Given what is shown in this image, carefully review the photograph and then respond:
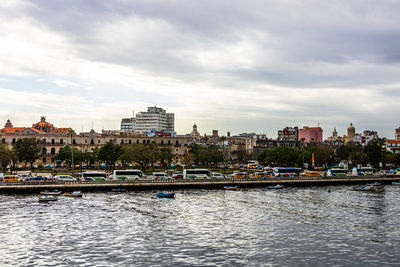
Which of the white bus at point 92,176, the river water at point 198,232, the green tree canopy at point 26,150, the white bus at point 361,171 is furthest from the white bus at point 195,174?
the green tree canopy at point 26,150

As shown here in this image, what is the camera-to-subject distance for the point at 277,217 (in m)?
70.6

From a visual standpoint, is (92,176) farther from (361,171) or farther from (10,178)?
(361,171)

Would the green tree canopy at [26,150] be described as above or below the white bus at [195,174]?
above

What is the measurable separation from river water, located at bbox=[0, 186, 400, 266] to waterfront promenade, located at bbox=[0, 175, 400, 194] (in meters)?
11.4

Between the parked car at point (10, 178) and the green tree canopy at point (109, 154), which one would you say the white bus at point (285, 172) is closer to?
the green tree canopy at point (109, 154)

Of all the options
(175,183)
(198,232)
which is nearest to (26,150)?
(175,183)

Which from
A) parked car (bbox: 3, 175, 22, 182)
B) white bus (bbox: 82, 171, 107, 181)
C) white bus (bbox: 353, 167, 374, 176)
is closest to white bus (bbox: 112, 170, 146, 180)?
white bus (bbox: 82, 171, 107, 181)

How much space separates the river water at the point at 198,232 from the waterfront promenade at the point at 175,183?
37.3 feet

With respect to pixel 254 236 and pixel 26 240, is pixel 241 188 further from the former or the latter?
pixel 26 240

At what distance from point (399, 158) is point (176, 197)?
447 feet

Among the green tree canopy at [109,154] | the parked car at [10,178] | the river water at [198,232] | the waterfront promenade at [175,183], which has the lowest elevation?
the river water at [198,232]

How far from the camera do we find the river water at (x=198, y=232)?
46469mm

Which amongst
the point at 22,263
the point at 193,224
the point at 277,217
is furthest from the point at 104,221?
the point at 277,217

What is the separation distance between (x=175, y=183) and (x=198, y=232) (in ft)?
188
